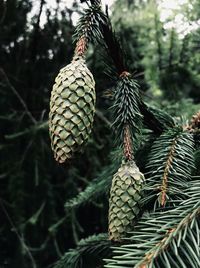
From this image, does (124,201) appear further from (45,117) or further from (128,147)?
(45,117)

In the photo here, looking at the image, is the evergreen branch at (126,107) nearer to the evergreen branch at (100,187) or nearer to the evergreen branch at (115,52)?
the evergreen branch at (115,52)

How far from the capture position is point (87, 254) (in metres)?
0.90

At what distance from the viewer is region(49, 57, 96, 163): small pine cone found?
560 millimetres

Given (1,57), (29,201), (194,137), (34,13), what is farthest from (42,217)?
(194,137)

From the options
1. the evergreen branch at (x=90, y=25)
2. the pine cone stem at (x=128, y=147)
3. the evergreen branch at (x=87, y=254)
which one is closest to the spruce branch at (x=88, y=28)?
the evergreen branch at (x=90, y=25)

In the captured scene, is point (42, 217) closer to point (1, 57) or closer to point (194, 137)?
point (1, 57)

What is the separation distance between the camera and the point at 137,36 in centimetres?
224

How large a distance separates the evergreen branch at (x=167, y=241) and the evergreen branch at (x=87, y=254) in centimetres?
33

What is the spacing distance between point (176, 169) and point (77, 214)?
1439 mm

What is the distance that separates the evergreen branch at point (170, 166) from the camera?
0.60 meters

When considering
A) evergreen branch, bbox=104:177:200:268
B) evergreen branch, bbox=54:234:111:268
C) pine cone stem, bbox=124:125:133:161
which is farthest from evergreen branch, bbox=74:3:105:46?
evergreen branch, bbox=54:234:111:268

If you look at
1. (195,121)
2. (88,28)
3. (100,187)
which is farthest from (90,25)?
(100,187)

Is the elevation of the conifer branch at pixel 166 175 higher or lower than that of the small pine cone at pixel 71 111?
lower

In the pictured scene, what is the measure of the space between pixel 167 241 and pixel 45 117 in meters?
1.56
